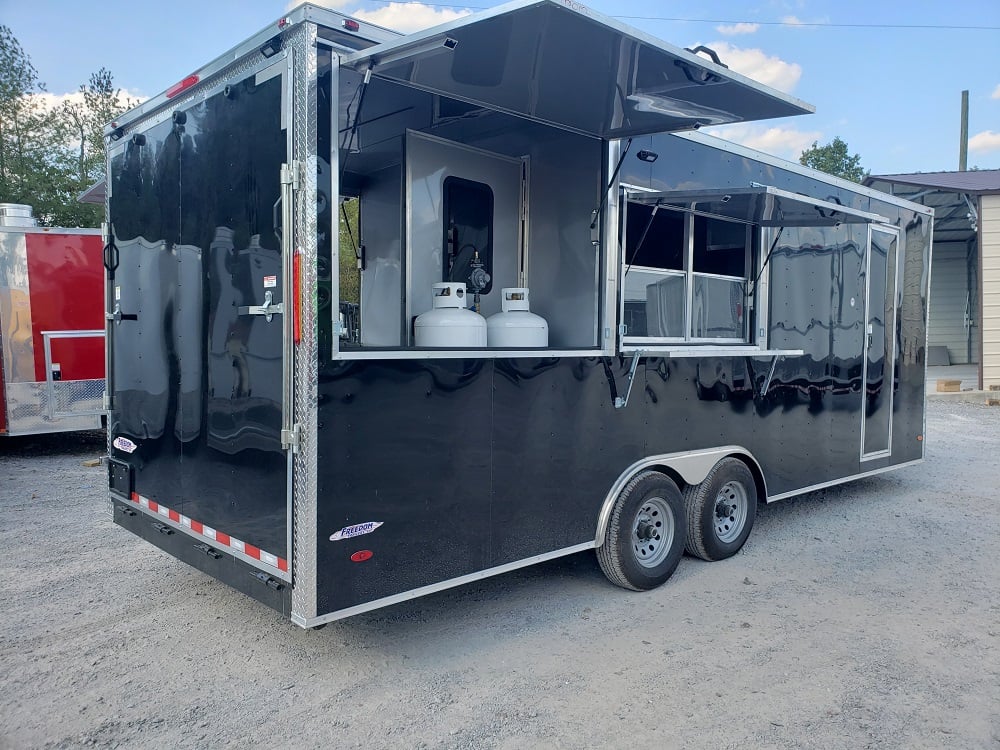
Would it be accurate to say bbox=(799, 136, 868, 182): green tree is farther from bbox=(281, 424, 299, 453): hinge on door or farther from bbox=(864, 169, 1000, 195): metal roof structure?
bbox=(281, 424, 299, 453): hinge on door

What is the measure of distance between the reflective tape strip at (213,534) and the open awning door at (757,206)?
2.74 metres

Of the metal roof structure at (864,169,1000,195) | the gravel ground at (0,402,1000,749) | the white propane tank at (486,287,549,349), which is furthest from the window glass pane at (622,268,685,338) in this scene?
the metal roof structure at (864,169,1000,195)

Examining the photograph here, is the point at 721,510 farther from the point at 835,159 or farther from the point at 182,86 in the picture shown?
the point at 835,159

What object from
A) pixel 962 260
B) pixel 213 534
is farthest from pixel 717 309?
pixel 962 260

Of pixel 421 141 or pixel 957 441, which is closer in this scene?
pixel 421 141

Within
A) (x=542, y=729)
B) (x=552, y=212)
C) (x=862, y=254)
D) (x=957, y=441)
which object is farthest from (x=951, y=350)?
(x=542, y=729)

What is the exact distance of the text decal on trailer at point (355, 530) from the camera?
3.13 meters

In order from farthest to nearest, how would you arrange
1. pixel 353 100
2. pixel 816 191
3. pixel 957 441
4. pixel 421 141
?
pixel 957 441
pixel 816 191
pixel 421 141
pixel 353 100

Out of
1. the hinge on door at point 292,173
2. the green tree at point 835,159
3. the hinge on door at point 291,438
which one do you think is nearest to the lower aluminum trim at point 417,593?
the hinge on door at point 291,438

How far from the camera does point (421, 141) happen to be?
4.49 m

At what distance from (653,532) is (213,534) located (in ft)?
8.20

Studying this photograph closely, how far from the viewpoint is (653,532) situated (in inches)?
186

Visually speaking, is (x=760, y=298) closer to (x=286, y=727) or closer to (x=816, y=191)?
(x=816, y=191)

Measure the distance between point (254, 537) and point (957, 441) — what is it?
33.2ft
